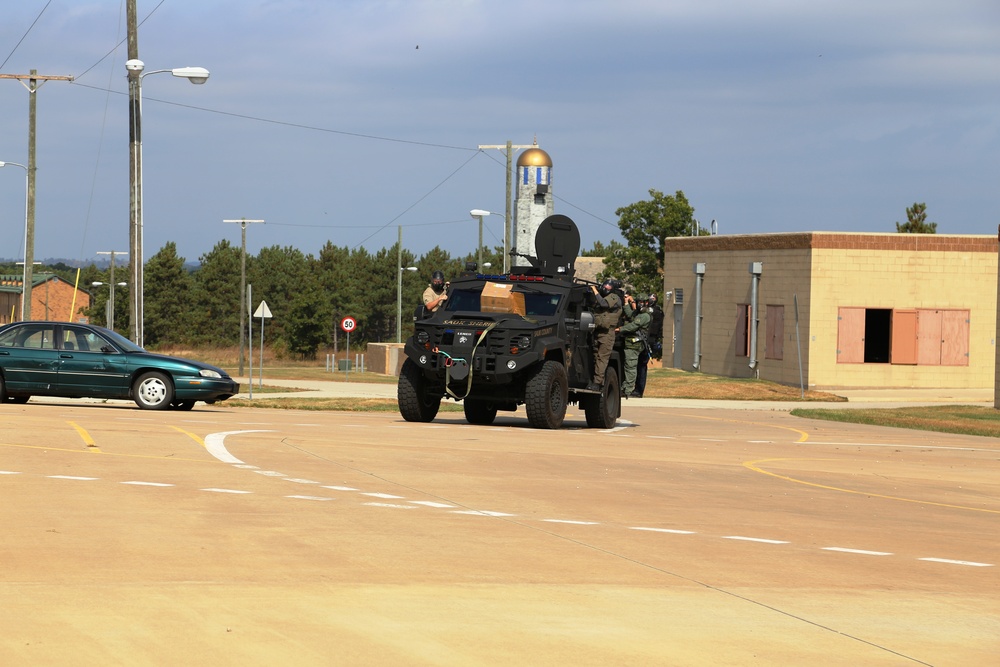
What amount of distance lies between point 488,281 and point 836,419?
367 inches

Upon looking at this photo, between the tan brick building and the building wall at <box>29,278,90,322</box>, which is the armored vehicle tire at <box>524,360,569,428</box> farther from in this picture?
the building wall at <box>29,278,90,322</box>

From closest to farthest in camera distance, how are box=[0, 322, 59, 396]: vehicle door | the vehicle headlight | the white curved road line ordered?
the white curved road line
the vehicle headlight
box=[0, 322, 59, 396]: vehicle door

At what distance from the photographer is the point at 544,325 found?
64.3 feet

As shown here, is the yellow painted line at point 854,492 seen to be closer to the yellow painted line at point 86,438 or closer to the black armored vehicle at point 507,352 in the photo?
the black armored vehicle at point 507,352

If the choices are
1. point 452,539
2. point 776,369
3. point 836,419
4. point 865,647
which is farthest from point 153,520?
point 776,369

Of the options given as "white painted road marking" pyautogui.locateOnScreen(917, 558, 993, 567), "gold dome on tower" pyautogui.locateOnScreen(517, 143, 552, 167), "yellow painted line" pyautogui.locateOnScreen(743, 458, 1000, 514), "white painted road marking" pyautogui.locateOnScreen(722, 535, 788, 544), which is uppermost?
"gold dome on tower" pyautogui.locateOnScreen(517, 143, 552, 167)

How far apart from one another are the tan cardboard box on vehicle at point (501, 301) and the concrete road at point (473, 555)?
388cm

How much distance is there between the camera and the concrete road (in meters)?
6.41

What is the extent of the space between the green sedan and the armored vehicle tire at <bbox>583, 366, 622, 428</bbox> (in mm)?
5522

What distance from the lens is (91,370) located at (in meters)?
21.7

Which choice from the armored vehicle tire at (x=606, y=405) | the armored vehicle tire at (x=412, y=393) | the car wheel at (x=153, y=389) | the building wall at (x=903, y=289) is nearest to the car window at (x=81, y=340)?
the car wheel at (x=153, y=389)

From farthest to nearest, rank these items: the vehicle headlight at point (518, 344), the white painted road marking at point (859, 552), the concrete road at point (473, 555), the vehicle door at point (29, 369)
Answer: the vehicle door at point (29, 369), the vehicle headlight at point (518, 344), the white painted road marking at point (859, 552), the concrete road at point (473, 555)

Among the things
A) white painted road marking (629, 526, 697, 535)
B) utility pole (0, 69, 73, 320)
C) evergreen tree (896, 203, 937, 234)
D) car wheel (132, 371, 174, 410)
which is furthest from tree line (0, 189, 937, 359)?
white painted road marking (629, 526, 697, 535)

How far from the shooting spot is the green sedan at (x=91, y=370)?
70.9 ft
